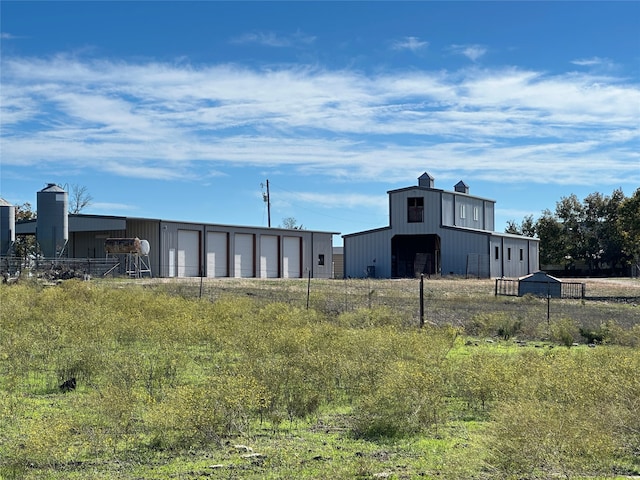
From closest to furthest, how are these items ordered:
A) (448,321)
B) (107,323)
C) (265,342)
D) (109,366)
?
1. (109,366)
2. (265,342)
3. (107,323)
4. (448,321)

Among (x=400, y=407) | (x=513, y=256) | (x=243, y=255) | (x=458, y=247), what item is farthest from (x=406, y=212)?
(x=400, y=407)

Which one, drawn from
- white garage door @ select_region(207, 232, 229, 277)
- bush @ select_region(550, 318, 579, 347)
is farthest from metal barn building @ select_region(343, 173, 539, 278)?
bush @ select_region(550, 318, 579, 347)

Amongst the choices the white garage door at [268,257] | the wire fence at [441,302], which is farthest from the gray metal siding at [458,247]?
the white garage door at [268,257]

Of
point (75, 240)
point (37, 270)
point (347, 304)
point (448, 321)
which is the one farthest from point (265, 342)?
point (75, 240)

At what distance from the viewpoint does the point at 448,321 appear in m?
25.0

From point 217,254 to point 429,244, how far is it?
55.7 ft

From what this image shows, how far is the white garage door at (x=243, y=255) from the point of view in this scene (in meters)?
54.9

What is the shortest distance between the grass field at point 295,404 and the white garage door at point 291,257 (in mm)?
38338

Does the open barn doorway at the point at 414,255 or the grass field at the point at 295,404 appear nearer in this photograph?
the grass field at the point at 295,404

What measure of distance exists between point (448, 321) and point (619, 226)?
2945 centimetres

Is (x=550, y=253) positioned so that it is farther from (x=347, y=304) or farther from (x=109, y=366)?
→ (x=109, y=366)

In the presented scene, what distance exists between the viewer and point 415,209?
57531 mm

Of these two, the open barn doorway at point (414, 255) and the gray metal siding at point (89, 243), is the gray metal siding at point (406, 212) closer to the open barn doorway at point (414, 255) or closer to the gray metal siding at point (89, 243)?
the open barn doorway at point (414, 255)

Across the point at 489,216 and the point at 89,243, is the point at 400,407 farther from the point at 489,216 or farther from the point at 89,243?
the point at 489,216
